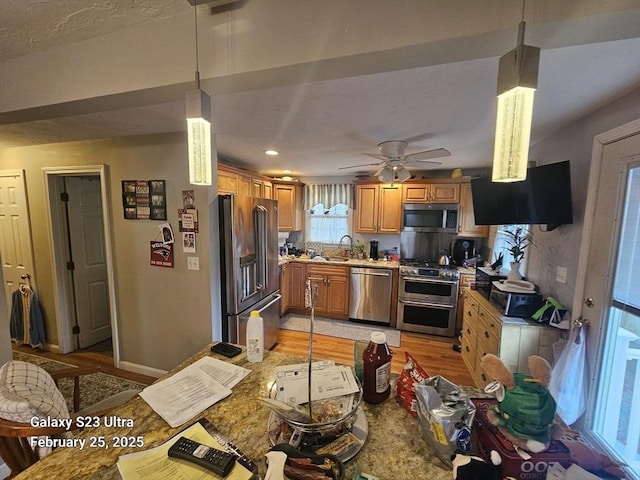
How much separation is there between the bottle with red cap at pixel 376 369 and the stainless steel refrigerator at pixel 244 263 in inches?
71.2

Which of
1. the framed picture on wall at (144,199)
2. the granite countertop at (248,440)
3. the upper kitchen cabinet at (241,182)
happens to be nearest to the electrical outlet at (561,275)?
the granite countertop at (248,440)

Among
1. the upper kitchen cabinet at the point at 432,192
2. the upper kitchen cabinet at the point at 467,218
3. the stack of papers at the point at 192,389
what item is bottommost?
→ the stack of papers at the point at 192,389

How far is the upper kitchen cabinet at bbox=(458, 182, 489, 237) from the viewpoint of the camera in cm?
379

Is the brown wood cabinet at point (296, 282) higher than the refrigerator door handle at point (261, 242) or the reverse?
the reverse

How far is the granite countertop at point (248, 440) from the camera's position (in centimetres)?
74

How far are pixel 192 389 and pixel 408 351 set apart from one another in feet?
9.71

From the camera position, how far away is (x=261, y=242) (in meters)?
2.97

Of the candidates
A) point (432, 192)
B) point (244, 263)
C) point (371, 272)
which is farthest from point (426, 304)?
point (244, 263)

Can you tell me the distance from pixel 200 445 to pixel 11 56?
2.12 metres

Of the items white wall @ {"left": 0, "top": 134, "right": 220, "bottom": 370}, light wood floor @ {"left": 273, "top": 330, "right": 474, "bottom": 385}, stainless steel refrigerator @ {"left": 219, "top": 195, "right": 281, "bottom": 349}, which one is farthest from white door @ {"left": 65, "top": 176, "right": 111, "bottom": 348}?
light wood floor @ {"left": 273, "top": 330, "right": 474, "bottom": 385}

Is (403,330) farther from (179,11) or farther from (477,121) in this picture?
(179,11)

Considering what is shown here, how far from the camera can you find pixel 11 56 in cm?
142

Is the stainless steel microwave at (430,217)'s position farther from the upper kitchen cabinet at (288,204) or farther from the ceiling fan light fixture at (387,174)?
the upper kitchen cabinet at (288,204)

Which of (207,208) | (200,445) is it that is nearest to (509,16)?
(200,445)
